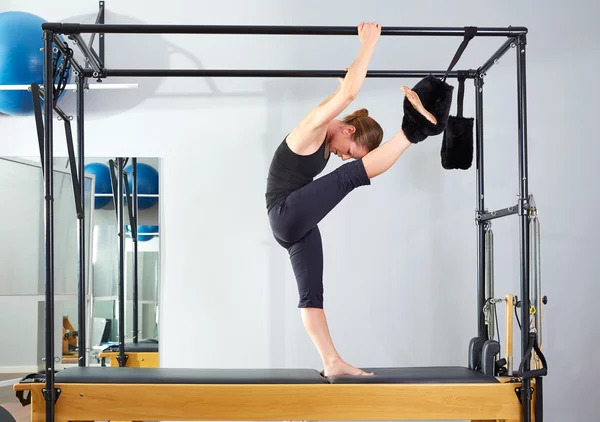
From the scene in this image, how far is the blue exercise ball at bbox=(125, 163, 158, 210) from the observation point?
14.2 ft

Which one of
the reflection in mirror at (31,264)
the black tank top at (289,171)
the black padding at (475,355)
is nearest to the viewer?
the black tank top at (289,171)

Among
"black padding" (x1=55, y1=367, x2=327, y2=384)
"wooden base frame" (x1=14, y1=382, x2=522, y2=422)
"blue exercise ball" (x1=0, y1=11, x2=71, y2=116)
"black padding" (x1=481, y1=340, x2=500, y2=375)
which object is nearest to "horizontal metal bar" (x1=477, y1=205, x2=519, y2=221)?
"black padding" (x1=481, y1=340, x2=500, y2=375)

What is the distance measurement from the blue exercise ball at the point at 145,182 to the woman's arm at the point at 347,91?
5.46ft

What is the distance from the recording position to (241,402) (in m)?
2.72

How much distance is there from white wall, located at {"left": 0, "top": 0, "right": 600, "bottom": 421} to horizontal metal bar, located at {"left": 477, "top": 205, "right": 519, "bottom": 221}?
0.97 metres

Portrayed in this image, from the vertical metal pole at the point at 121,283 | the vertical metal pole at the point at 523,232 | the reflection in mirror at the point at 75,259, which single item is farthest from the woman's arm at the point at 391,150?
the reflection in mirror at the point at 75,259

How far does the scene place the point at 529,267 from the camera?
2.86 m

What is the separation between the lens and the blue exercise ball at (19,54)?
12.5 ft

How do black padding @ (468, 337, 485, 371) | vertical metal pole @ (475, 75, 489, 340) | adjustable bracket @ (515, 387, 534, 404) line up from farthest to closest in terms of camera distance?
vertical metal pole @ (475, 75, 489, 340), black padding @ (468, 337, 485, 371), adjustable bracket @ (515, 387, 534, 404)

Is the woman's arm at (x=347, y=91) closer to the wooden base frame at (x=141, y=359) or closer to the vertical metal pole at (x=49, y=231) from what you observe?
the vertical metal pole at (x=49, y=231)

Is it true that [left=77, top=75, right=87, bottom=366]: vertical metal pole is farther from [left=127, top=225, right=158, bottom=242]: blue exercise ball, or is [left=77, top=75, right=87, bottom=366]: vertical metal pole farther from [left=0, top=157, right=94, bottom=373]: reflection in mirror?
[left=127, top=225, right=158, bottom=242]: blue exercise ball

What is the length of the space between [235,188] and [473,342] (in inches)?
71.6

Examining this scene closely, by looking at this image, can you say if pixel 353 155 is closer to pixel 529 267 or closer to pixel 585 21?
pixel 529 267

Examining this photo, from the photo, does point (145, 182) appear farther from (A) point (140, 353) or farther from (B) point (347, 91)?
(B) point (347, 91)
